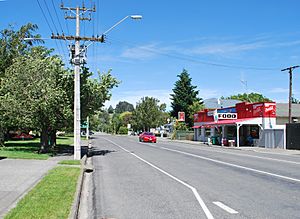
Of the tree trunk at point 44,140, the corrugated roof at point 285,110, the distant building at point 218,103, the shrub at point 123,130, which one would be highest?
the distant building at point 218,103

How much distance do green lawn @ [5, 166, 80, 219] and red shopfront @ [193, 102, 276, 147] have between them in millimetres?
31435

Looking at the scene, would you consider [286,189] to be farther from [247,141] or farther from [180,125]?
[180,125]

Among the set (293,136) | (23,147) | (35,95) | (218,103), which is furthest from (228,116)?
(218,103)

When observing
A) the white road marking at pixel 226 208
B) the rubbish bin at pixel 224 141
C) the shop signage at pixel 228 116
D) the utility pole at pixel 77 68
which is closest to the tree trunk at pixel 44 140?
the utility pole at pixel 77 68

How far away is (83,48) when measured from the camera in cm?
2100

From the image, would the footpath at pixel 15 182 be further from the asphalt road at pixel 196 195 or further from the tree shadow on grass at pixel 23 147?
the tree shadow on grass at pixel 23 147

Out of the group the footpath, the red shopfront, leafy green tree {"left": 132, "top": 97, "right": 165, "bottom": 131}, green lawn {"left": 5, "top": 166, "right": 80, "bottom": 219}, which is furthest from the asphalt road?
leafy green tree {"left": 132, "top": 97, "right": 165, "bottom": 131}

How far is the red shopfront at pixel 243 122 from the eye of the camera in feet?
135

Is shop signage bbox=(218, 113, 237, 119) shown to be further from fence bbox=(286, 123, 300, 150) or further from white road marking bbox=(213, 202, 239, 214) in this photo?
white road marking bbox=(213, 202, 239, 214)

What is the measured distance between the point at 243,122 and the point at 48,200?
34.9 metres

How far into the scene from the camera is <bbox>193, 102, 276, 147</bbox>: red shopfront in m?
41.2

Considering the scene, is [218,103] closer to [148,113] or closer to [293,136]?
[148,113]

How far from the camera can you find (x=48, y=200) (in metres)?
8.56

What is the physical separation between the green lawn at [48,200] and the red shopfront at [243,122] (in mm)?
31435
